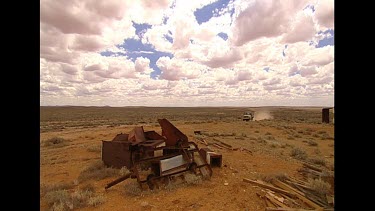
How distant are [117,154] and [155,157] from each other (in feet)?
8.57

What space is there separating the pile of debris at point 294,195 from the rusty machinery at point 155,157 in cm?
212

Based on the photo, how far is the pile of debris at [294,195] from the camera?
6055 mm

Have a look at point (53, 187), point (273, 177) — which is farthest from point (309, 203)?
point (53, 187)

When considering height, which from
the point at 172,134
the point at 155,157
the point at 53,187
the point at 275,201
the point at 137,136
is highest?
the point at 172,134

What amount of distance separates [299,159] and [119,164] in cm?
863

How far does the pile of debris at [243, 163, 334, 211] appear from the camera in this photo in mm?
6055

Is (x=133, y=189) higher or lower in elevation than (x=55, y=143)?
higher

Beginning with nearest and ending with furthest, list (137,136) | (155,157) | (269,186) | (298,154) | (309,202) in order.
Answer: (309,202), (269,186), (155,157), (137,136), (298,154)

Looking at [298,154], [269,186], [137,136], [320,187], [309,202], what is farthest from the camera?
[298,154]

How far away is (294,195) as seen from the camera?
6.74m

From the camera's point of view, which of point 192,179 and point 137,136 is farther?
point 137,136

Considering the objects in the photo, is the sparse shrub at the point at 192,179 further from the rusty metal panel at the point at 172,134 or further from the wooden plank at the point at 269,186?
the wooden plank at the point at 269,186

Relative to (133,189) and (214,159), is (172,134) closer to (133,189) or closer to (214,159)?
(214,159)
